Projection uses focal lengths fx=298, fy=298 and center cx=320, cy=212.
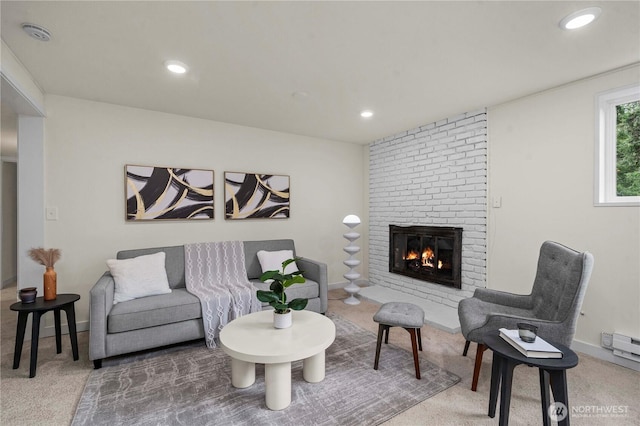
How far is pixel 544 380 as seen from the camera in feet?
5.30

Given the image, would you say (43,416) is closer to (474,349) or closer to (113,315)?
(113,315)

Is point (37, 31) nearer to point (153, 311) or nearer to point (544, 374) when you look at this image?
point (153, 311)

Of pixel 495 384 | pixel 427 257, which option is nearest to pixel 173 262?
pixel 495 384

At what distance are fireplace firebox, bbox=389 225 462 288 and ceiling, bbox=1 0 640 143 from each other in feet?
5.10

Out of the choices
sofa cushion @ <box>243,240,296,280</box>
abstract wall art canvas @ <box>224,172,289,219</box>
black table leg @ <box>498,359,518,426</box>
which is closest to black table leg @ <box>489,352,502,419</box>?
black table leg @ <box>498,359,518,426</box>

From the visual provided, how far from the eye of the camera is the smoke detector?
5.93 feet

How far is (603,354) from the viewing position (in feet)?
8.01

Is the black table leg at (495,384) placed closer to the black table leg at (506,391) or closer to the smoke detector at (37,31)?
the black table leg at (506,391)

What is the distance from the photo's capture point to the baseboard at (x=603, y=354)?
2291 millimetres

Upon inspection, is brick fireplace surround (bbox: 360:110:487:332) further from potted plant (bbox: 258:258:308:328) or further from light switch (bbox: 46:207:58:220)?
light switch (bbox: 46:207:58:220)

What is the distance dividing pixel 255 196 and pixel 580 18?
3356mm

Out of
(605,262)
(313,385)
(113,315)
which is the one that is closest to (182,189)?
(113,315)

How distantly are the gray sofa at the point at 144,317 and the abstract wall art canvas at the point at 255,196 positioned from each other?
918mm

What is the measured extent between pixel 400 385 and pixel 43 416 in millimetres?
2217
